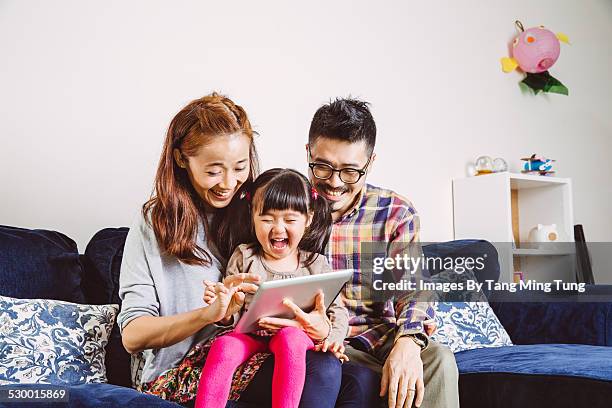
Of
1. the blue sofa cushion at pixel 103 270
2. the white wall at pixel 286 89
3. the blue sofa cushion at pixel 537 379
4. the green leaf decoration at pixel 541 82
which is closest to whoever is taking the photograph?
the blue sofa cushion at pixel 537 379

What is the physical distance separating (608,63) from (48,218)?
3.60 meters

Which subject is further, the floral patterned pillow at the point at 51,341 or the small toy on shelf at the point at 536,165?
the small toy on shelf at the point at 536,165

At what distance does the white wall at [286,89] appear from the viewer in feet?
7.48

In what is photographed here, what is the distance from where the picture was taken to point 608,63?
4.35 meters

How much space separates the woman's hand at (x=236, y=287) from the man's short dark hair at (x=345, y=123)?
0.50 meters

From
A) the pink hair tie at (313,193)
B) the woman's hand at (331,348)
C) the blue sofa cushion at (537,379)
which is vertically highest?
the pink hair tie at (313,193)

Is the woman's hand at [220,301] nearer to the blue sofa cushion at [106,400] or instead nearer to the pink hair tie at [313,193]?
the blue sofa cushion at [106,400]

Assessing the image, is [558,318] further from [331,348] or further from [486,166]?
[331,348]

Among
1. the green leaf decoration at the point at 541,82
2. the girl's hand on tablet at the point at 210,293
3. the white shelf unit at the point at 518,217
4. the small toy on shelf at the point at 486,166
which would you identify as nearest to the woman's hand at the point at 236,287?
the girl's hand on tablet at the point at 210,293

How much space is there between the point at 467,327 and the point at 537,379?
51 centimetres

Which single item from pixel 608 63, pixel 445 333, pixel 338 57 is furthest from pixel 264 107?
pixel 608 63

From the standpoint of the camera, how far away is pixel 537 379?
1935 mm

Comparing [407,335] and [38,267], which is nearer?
[407,335]

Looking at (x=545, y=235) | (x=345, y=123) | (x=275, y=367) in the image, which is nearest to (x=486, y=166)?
(x=545, y=235)
